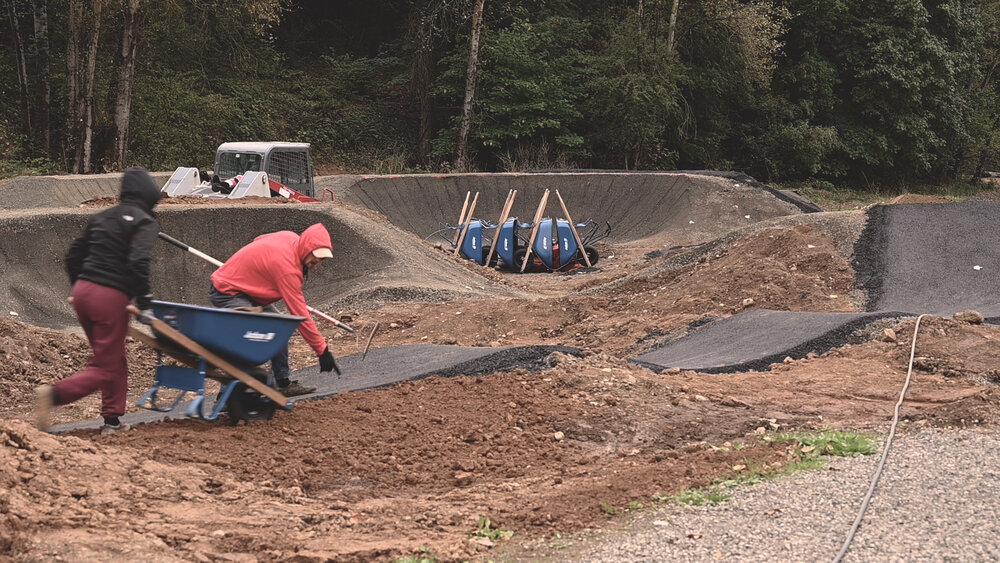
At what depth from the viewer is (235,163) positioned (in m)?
18.8

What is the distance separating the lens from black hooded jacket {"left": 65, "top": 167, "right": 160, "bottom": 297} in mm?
5902

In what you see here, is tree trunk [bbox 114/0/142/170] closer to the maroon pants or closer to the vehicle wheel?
the vehicle wheel

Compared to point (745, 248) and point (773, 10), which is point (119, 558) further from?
point (773, 10)

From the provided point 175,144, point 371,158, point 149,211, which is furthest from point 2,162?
point 149,211

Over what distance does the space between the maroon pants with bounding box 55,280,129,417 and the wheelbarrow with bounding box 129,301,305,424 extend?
0.13m

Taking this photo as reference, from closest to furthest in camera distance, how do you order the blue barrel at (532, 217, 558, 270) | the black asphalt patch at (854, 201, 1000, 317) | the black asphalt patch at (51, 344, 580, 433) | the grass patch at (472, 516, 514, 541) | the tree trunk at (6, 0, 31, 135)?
the grass patch at (472, 516, 514, 541) < the black asphalt patch at (51, 344, 580, 433) < the black asphalt patch at (854, 201, 1000, 317) < the blue barrel at (532, 217, 558, 270) < the tree trunk at (6, 0, 31, 135)

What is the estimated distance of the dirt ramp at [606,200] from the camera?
85.5 feet

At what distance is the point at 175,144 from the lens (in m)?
27.3

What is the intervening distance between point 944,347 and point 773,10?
30.9 m

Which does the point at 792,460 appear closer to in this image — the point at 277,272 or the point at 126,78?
the point at 277,272

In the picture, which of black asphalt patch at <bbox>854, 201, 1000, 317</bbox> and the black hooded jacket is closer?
the black hooded jacket

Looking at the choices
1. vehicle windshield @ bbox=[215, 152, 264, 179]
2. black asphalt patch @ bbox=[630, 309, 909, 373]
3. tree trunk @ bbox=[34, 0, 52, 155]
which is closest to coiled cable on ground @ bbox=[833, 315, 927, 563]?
black asphalt patch @ bbox=[630, 309, 909, 373]

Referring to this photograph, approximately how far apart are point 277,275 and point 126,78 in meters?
19.8

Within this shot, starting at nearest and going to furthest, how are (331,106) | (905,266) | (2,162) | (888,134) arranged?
(905,266), (2,162), (331,106), (888,134)
